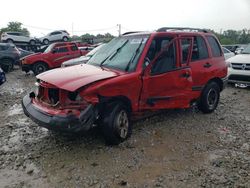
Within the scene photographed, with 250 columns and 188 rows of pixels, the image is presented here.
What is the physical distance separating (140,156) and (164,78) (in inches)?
64.1

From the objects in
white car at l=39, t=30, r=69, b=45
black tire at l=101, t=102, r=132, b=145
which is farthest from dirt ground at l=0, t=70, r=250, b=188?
white car at l=39, t=30, r=69, b=45

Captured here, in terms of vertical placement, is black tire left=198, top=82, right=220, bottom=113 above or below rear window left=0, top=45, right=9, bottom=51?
below

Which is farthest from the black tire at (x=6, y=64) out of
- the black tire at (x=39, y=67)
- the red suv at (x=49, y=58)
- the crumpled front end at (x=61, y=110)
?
the crumpled front end at (x=61, y=110)

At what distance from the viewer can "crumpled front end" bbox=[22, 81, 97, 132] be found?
4266 mm

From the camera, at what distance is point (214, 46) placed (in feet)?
23.0

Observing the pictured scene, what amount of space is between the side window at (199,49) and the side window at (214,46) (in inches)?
11.2

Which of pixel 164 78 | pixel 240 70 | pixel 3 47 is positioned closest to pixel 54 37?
pixel 3 47

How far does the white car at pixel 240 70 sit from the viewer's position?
9.93 m

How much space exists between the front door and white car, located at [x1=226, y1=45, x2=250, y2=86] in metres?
4.70

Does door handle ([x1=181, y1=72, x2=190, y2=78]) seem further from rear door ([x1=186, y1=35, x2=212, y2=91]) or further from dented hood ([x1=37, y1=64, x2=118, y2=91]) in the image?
dented hood ([x1=37, y1=64, x2=118, y2=91])

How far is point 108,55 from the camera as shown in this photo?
579 centimetres

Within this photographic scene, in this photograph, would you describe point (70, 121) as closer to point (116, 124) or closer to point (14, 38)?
point (116, 124)

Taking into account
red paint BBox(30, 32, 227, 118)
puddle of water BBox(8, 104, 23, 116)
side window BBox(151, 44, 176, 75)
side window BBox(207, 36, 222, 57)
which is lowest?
puddle of water BBox(8, 104, 23, 116)

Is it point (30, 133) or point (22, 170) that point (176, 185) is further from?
point (30, 133)
